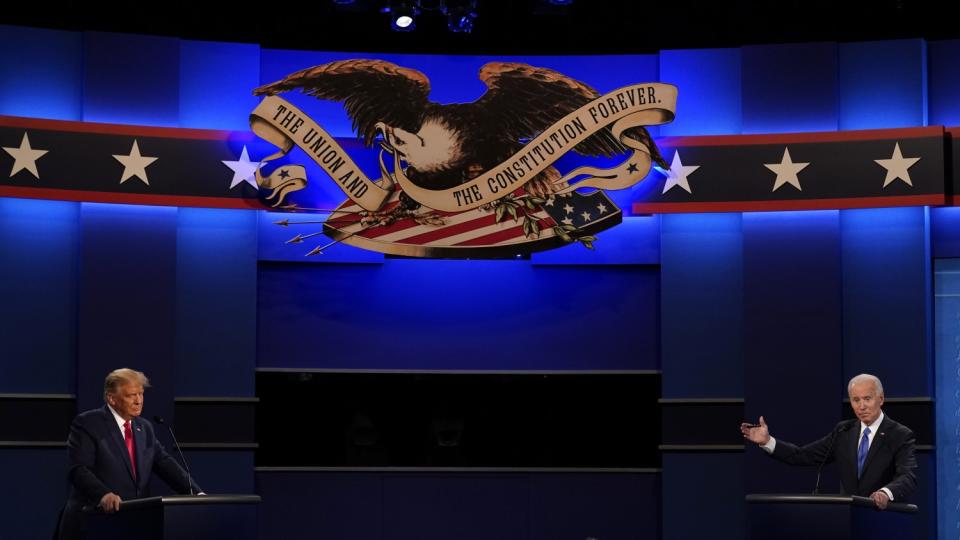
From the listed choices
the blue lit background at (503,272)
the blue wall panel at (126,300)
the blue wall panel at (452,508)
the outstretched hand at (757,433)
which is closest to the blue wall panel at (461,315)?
the blue lit background at (503,272)

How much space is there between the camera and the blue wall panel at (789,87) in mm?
7742

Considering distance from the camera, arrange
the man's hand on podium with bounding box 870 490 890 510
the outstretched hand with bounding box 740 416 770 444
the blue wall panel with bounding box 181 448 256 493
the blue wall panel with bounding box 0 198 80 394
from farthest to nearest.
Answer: the blue wall panel with bounding box 181 448 256 493
the blue wall panel with bounding box 0 198 80 394
the outstretched hand with bounding box 740 416 770 444
the man's hand on podium with bounding box 870 490 890 510

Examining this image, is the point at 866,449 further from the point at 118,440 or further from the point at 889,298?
the point at 118,440

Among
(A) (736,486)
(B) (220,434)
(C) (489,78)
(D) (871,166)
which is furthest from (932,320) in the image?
(B) (220,434)

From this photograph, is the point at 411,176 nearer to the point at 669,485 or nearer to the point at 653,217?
the point at 653,217

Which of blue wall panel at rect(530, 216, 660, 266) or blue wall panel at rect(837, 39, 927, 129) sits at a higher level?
blue wall panel at rect(837, 39, 927, 129)

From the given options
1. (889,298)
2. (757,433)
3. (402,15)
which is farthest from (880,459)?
(402,15)

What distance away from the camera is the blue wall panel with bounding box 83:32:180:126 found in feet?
25.1

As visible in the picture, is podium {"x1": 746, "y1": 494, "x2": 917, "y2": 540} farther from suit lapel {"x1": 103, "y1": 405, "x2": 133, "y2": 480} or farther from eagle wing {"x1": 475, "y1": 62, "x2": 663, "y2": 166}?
eagle wing {"x1": 475, "y1": 62, "x2": 663, "y2": 166}

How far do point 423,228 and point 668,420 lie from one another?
2023mm

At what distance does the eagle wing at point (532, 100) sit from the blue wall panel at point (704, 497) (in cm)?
210

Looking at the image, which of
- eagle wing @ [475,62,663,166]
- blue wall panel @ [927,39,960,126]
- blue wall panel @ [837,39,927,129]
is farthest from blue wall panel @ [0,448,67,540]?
blue wall panel @ [927,39,960,126]

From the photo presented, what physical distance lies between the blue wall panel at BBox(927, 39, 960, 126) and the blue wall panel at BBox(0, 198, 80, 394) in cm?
560

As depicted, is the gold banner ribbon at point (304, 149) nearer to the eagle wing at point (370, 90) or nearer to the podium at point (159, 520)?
the eagle wing at point (370, 90)
